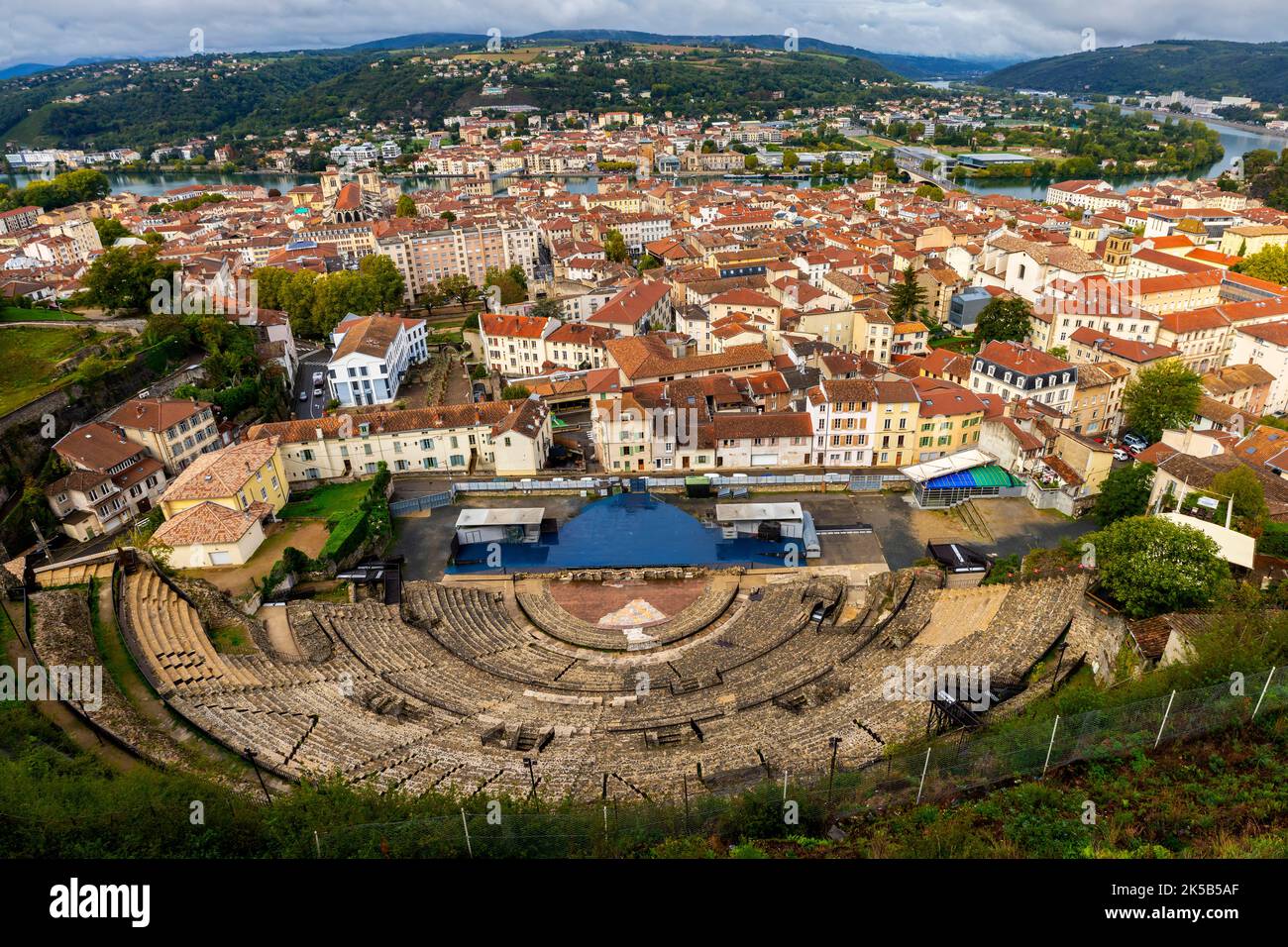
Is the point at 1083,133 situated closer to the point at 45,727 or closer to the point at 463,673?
the point at 463,673

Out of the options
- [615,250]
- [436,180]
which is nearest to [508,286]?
[615,250]

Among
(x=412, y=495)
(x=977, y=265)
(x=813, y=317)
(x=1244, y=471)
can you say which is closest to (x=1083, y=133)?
(x=977, y=265)

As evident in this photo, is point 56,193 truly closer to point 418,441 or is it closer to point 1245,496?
point 418,441

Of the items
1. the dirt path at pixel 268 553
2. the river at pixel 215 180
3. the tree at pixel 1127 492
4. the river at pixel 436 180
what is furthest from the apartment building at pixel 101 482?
the river at pixel 215 180

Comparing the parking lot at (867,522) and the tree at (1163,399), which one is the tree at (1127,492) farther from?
the tree at (1163,399)

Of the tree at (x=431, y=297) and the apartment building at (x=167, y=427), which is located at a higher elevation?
the tree at (x=431, y=297)

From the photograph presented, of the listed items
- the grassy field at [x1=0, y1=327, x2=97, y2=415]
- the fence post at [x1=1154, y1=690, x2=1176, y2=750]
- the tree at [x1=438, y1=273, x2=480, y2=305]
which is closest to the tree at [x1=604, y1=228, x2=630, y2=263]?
the tree at [x1=438, y1=273, x2=480, y2=305]

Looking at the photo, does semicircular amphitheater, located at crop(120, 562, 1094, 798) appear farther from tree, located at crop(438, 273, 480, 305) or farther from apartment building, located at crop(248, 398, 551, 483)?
tree, located at crop(438, 273, 480, 305)
